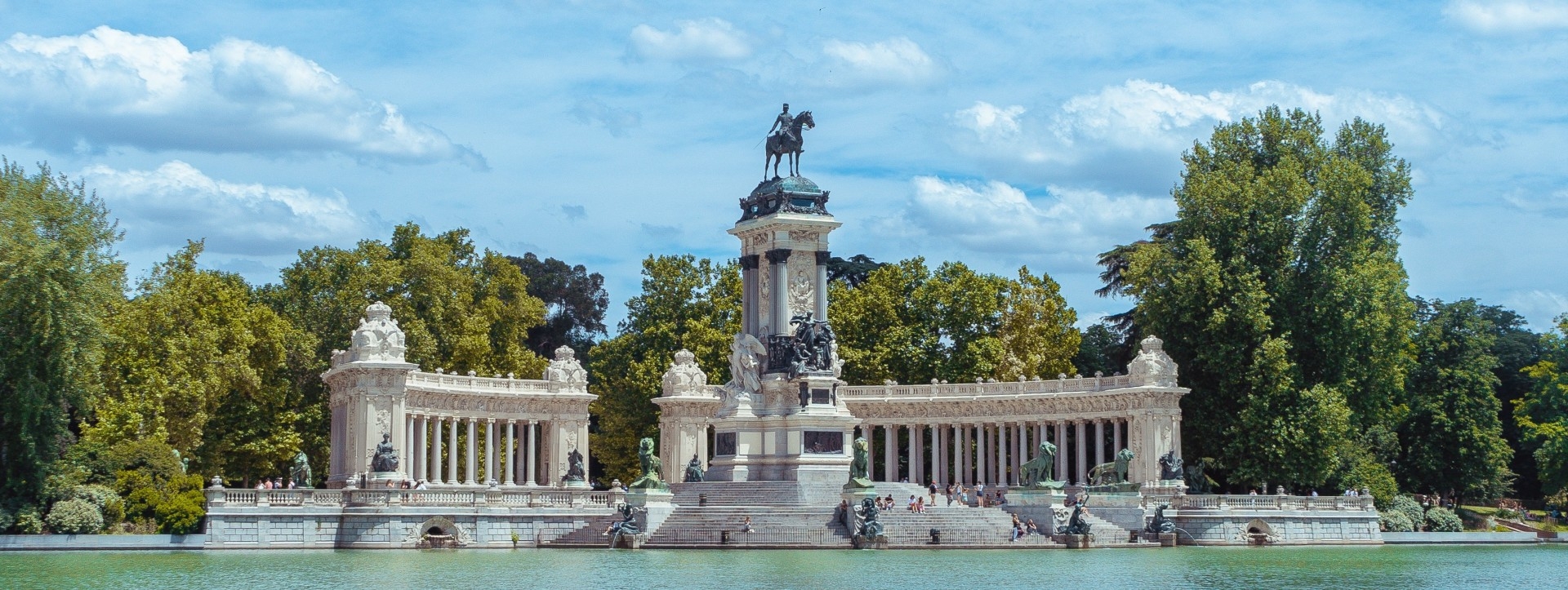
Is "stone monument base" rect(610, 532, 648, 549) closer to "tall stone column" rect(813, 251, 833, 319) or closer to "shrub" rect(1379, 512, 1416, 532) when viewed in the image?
"tall stone column" rect(813, 251, 833, 319)

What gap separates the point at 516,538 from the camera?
5228 cm

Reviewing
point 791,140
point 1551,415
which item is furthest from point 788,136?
point 1551,415

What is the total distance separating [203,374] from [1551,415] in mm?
51376

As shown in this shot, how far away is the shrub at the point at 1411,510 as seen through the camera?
213ft

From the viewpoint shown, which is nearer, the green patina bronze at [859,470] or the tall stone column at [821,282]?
the green patina bronze at [859,470]

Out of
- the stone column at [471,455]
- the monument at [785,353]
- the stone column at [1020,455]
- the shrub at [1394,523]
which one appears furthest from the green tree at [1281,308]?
the stone column at [471,455]

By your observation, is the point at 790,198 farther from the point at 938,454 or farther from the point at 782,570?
the point at 782,570

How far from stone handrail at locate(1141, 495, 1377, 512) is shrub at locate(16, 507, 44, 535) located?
3047cm

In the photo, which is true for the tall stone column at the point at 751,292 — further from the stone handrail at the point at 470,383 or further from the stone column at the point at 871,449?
the stone handrail at the point at 470,383

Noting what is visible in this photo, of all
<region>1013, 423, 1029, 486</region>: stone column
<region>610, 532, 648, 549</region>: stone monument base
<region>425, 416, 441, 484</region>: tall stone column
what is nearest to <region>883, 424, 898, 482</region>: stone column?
<region>1013, 423, 1029, 486</region>: stone column

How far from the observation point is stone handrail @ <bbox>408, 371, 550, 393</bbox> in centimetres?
6638

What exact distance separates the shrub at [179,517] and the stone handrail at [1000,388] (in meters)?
27.2

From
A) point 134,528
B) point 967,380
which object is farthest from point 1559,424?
point 134,528

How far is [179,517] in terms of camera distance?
51.5 meters
